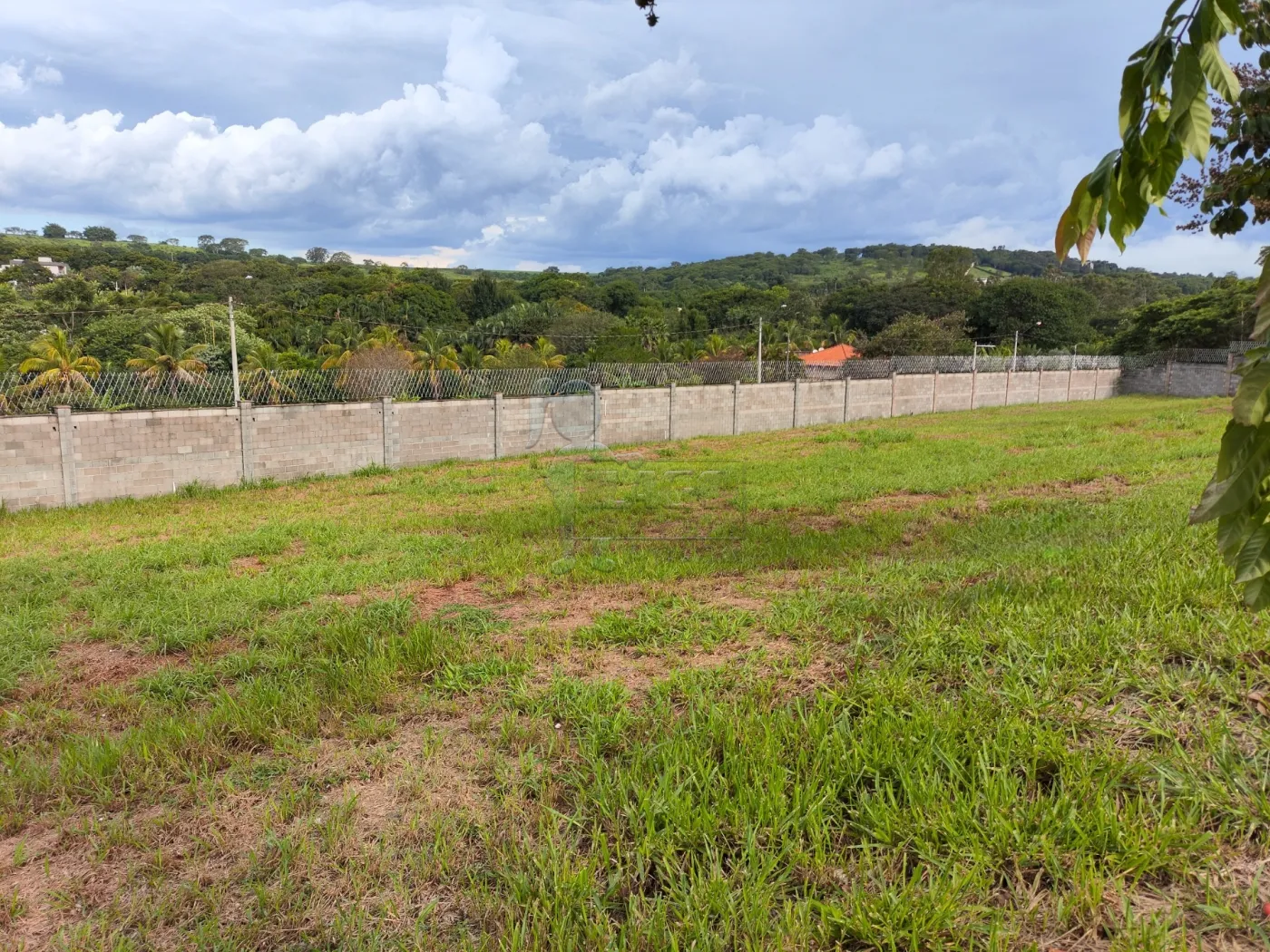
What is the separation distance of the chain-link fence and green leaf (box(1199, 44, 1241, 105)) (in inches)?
467

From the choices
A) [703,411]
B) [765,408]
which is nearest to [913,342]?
[765,408]

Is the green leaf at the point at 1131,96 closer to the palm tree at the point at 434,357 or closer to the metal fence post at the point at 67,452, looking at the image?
the metal fence post at the point at 67,452

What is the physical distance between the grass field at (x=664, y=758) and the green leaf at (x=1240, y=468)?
48.8 inches

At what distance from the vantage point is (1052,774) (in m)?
2.20

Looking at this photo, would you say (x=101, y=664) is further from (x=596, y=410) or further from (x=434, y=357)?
(x=434, y=357)

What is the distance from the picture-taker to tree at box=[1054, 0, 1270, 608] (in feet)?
2.89

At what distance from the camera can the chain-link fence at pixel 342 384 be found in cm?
1020

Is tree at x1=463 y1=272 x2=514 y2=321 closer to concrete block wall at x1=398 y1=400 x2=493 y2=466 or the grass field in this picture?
concrete block wall at x1=398 y1=400 x2=493 y2=466

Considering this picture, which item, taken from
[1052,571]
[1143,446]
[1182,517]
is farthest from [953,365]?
[1052,571]

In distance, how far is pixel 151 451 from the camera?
10.8 meters

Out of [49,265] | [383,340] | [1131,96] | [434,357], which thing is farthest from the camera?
[49,265]

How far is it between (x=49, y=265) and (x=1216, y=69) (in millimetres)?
71533

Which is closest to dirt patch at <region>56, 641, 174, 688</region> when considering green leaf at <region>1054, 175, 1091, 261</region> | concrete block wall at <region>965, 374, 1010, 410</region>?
green leaf at <region>1054, 175, 1091, 261</region>

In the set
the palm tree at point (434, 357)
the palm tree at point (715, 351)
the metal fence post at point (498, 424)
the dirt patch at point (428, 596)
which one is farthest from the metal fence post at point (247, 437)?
the palm tree at point (715, 351)
